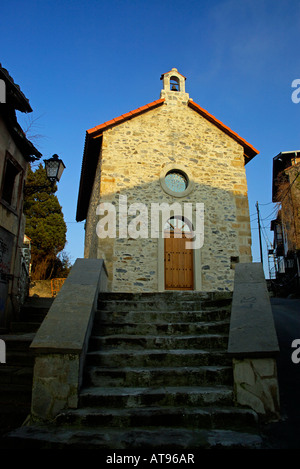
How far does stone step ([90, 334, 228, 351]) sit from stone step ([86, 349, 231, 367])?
232 mm

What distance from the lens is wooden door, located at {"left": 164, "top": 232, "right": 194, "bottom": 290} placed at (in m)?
9.84

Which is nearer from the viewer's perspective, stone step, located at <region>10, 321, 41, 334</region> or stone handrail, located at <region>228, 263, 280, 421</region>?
stone handrail, located at <region>228, 263, 280, 421</region>

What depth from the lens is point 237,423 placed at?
271cm

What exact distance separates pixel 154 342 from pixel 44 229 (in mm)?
14942

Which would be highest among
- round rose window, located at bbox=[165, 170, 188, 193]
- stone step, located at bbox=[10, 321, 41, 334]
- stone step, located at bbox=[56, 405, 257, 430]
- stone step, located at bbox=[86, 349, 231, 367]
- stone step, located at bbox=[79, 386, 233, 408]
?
round rose window, located at bbox=[165, 170, 188, 193]

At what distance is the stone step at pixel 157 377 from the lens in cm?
316

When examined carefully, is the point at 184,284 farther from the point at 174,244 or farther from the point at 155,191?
the point at 155,191

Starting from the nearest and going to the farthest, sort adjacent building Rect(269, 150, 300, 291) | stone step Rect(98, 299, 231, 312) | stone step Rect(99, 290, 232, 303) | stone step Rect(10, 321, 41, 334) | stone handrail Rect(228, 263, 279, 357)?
stone handrail Rect(228, 263, 279, 357) → stone step Rect(98, 299, 231, 312) → stone step Rect(99, 290, 232, 303) → stone step Rect(10, 321, 41, 334) → adjacent building Rect(269, 150, 300, 291)

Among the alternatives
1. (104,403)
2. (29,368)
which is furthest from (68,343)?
(29,368)

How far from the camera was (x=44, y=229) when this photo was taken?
57.1 feet
